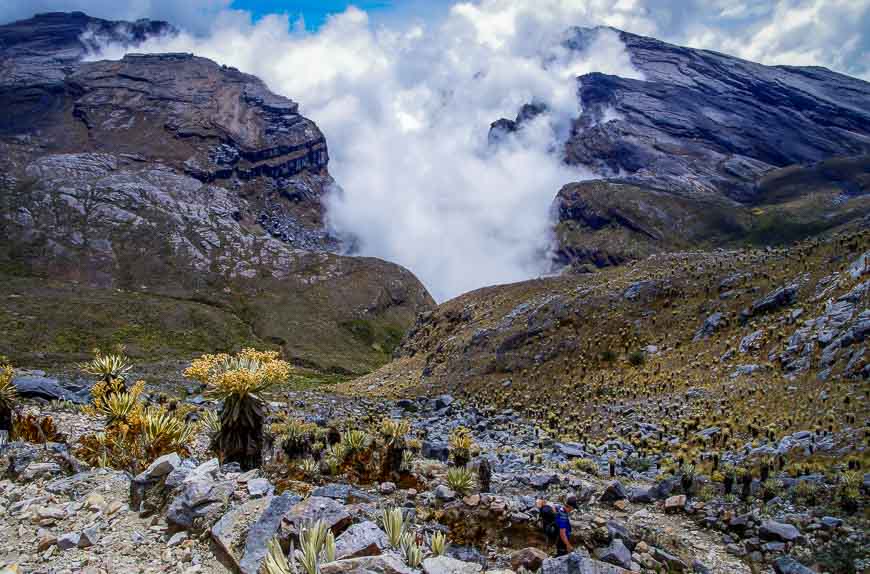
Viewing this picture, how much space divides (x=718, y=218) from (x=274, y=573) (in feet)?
562

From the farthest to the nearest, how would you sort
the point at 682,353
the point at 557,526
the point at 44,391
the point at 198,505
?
the point at 682,353 → the point at 44,391 → the point at 557,526 → the point at 198,505

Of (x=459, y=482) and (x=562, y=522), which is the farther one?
(x=459, y=482)

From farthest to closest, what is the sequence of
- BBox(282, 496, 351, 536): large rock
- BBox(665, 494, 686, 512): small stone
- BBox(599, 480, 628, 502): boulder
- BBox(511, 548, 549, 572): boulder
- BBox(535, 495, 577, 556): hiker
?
BBox(599, 480, 628, 502): boulder → BBox(665, 494, 686, 512): small stone → BBox(535, 495, 577, 556): hiker → BBox(511, 548, 549, 572): boulder → BBox(282, 496, 351, 536): large rock

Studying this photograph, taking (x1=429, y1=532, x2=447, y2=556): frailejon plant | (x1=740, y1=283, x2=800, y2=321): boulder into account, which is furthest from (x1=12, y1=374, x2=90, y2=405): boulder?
(x1=740, y1=283, x2=800, y2=321): boulder

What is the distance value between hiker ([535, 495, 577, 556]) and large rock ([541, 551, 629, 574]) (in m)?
1.39

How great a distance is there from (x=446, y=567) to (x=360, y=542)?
108 centimetres

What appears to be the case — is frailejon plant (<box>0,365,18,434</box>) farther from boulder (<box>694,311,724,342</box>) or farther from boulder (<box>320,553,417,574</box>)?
boulder (<box>694,311,724,342</box>)

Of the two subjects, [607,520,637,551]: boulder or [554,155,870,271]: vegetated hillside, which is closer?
[607,520,637,551]: boulder

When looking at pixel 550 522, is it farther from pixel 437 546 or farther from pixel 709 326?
pixel 709 326

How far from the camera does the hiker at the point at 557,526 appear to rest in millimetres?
8781

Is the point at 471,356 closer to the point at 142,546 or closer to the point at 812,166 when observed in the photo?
the point at 142,546

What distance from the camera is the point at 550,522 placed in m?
9.35

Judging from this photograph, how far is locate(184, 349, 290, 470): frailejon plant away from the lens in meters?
12.0

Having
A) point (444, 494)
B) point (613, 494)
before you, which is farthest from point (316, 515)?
point (613, 494)
